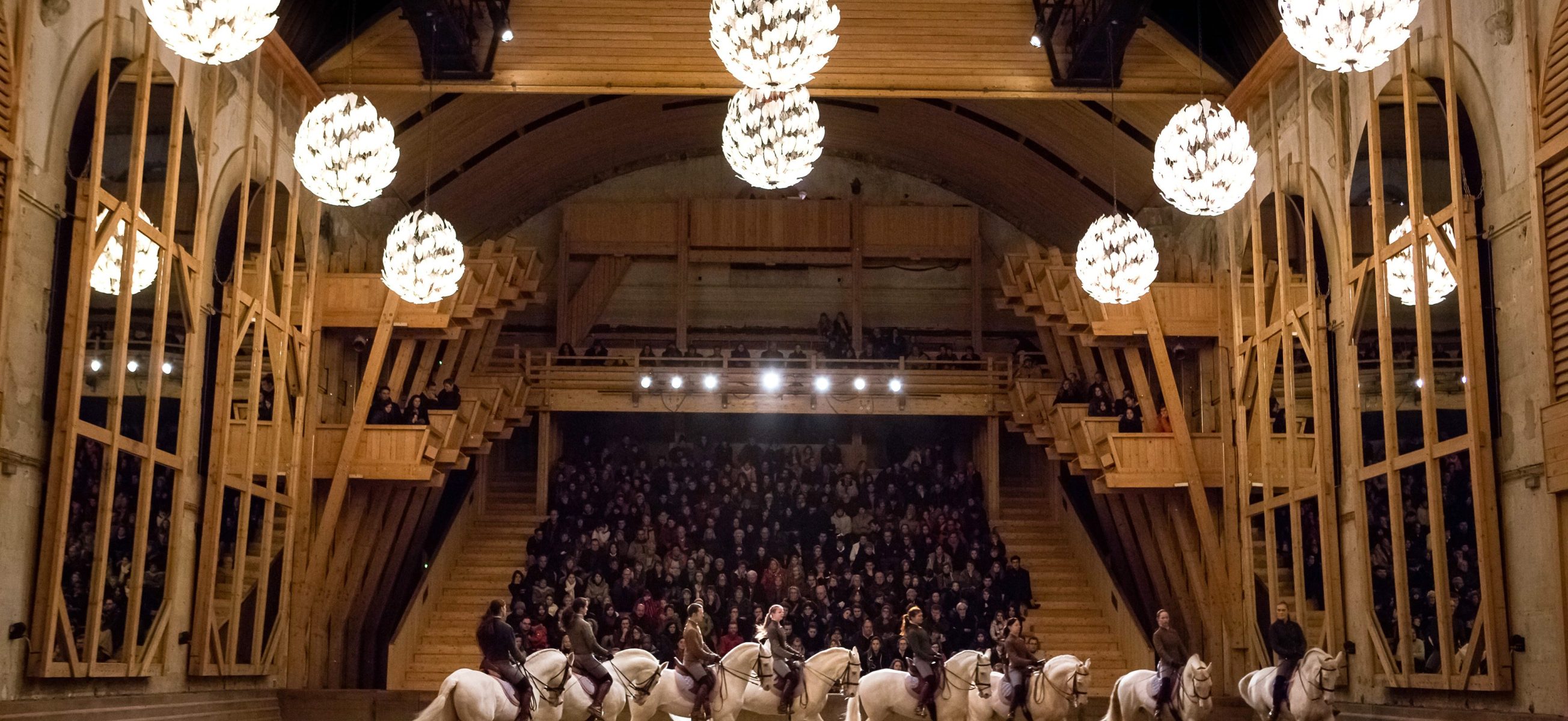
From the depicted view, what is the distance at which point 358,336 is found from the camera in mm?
25953

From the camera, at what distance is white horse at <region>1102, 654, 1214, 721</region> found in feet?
56.0

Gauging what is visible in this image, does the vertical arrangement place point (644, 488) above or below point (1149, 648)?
above

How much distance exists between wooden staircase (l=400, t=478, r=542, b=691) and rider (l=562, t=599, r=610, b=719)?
376 inches

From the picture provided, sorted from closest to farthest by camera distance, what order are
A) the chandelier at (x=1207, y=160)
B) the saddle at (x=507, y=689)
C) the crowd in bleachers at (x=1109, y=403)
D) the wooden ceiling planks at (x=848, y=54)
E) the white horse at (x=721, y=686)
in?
the chandelier at (x=1207, y=160)
the saddle at (x=507, y=689)
the white horse at (x=721, y=686)
the wooden ceiling planks at (x=848, y=54)
the crowd in bleachers at (x=1109, y=403)

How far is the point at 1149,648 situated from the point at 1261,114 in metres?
9.34

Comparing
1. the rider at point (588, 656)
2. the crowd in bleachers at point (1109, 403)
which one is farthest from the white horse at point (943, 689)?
the crowd in bleachers at point (1109, 403)

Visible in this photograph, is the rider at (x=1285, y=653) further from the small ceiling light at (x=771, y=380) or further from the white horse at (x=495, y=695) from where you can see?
the small ceiling light at (x=771, y=380)

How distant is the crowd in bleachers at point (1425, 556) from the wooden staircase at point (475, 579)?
49.8 feet

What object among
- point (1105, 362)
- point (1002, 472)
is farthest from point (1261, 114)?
point (1002, 472)

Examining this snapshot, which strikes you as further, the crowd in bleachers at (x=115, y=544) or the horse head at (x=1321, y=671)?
the crowd in bleachers at (x=115, y=544)

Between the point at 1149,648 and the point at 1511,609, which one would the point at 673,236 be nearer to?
the point at 1149,648

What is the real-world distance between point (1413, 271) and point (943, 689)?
7.23 metres

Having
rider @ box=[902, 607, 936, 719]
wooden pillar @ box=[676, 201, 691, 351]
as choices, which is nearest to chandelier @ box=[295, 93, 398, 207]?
rider @ box=[902, 607, 936, 719]

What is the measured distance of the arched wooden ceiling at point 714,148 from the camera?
28.0 m
